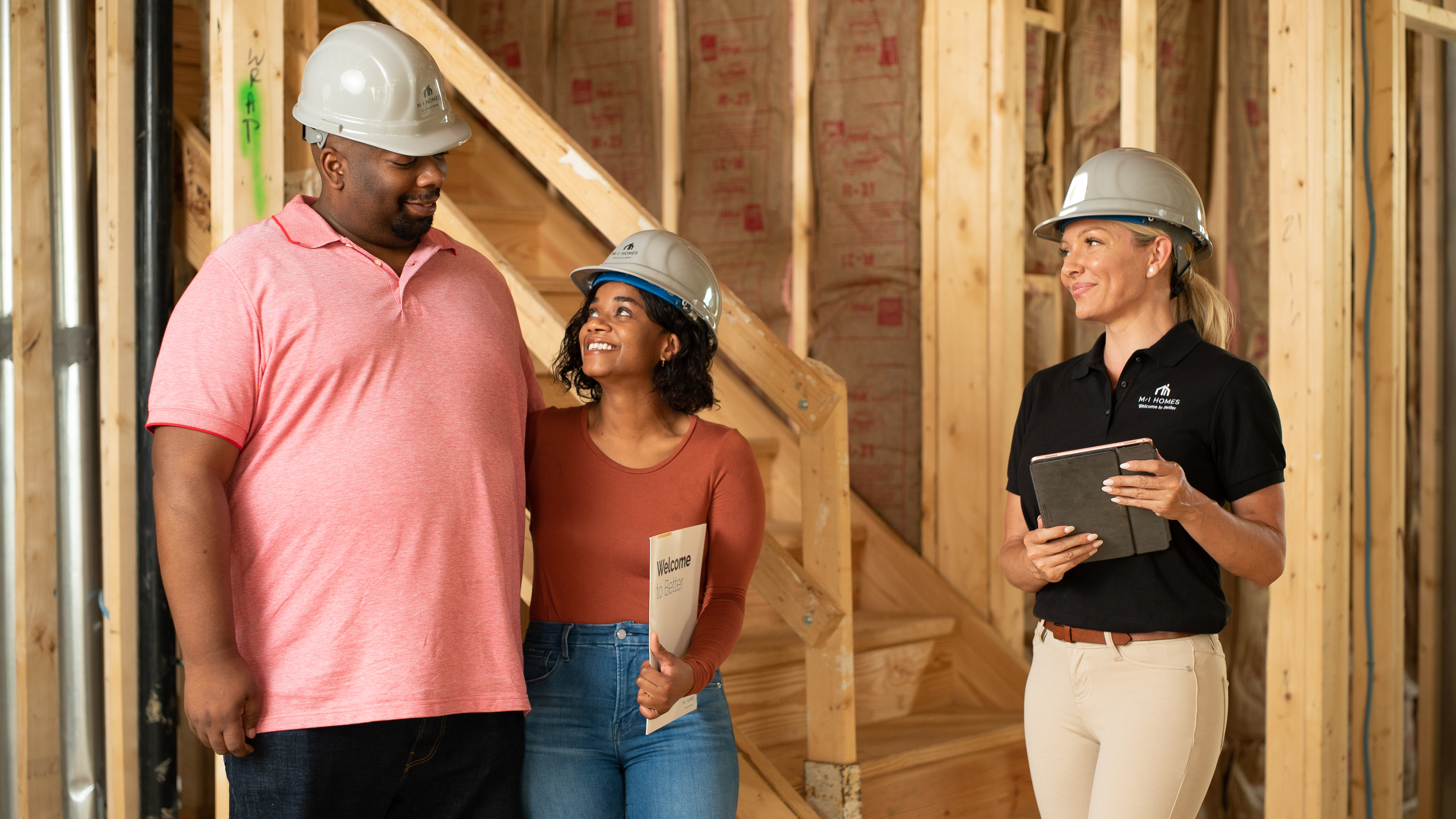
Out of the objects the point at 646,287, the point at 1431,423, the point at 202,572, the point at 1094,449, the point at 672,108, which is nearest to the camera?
the point at 202,572

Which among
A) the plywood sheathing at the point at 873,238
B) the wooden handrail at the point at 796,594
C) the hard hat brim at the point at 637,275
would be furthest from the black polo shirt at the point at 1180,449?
the plywood sheathing at the point at 873,238

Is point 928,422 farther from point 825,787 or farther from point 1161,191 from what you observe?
point 1161,191

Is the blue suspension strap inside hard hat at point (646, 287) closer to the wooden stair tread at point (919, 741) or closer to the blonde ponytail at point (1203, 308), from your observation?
the blonde ponytail at point (1203, 308)

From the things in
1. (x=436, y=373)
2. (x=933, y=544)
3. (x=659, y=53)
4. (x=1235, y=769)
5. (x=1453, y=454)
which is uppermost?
(x=659, y=53)

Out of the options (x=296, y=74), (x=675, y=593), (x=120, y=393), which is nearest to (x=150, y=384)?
(x=120, y=393)

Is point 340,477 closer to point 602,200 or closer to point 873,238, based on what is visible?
point 602,200

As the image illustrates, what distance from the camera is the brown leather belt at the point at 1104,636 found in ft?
5.83

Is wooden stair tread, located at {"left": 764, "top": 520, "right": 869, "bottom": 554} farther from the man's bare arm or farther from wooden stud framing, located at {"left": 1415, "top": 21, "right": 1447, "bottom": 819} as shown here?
the man's bare arm

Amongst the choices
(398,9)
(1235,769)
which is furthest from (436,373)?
(1235,769)

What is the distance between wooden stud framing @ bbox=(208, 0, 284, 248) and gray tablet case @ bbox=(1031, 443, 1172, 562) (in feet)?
5.77

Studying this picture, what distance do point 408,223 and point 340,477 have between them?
379 millimetres

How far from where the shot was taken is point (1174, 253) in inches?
73.4

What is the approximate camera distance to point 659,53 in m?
4.35

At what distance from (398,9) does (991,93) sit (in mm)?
1758
